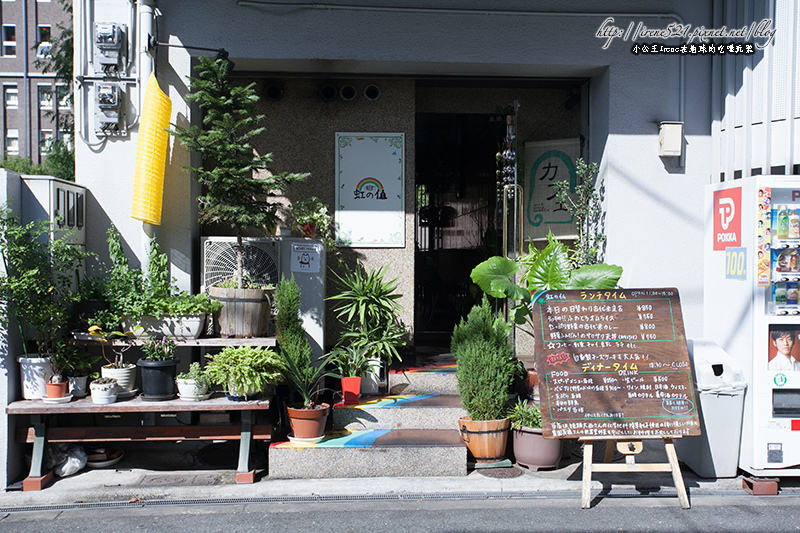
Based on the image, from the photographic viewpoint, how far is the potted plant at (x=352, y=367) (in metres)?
5.76

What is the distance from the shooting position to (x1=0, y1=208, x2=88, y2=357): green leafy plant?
15.3ft

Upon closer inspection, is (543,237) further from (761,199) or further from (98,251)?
(98,251)

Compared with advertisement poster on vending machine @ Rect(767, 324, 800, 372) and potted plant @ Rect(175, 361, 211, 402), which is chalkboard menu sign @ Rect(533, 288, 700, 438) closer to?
advertisement poster on vending machine @ Rect(767, 324, 800, 372)

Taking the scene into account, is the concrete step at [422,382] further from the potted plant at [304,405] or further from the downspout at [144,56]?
the downspout at [144,56]

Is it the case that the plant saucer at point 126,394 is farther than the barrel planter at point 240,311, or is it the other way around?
the barrel planter at point 240,311

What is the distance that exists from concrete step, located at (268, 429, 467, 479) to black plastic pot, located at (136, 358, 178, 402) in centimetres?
101

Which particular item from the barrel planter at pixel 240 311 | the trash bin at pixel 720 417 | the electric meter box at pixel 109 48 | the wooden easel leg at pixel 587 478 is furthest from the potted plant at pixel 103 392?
the trash bin at pixel 720 417

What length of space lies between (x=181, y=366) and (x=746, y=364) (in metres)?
5.17

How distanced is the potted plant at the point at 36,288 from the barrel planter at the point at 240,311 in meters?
1.21

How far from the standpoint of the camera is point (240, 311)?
5.42m

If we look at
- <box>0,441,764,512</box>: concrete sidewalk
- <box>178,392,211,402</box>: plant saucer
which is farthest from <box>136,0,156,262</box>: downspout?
<box>0,441,764,512</box>: concrete sidewalk

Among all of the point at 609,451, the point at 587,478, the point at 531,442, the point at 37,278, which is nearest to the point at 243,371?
the point at 37,278

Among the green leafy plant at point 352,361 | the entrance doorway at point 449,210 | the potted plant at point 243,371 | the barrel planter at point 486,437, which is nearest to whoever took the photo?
the potted plant at point 243,371

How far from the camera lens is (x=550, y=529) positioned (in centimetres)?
417
